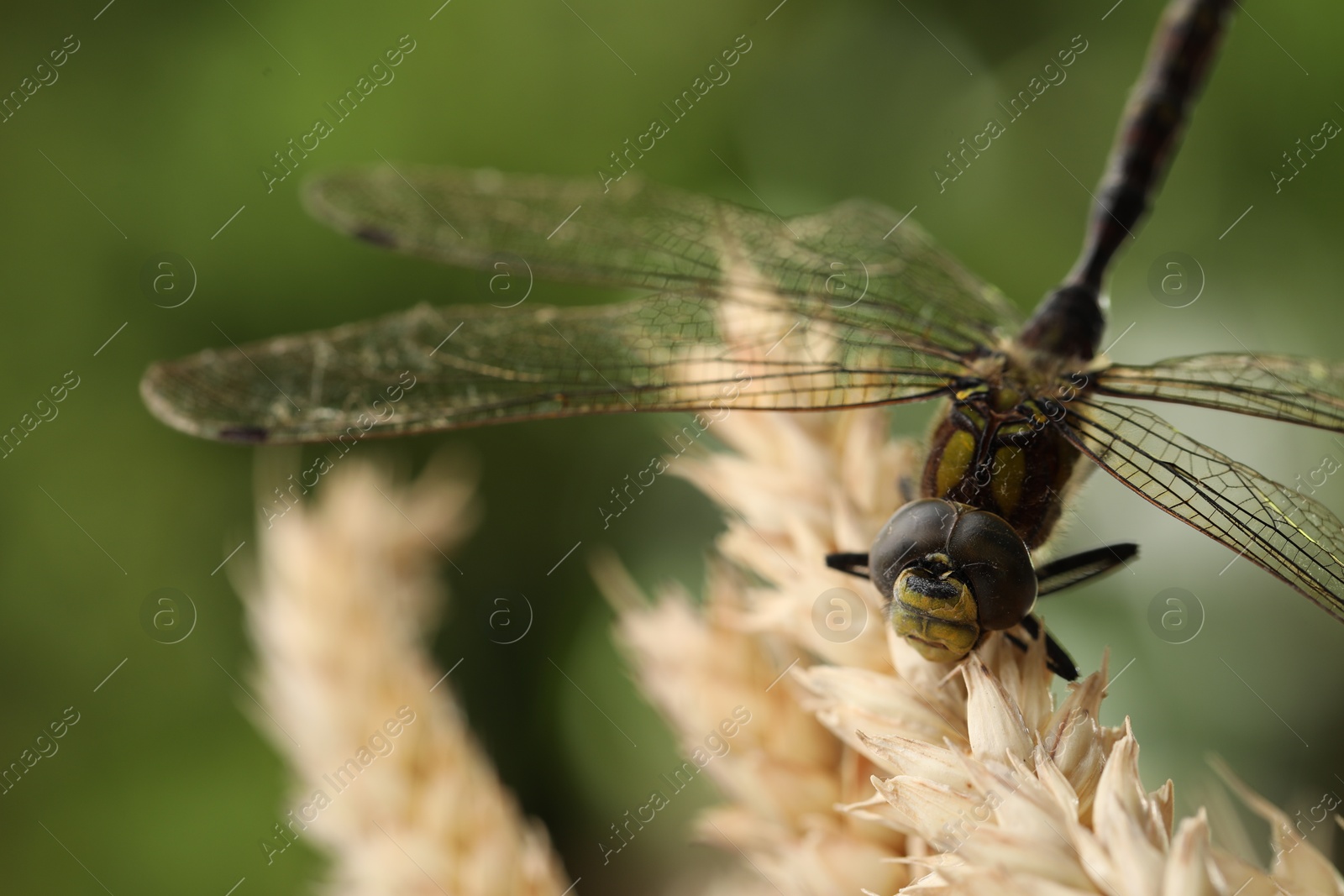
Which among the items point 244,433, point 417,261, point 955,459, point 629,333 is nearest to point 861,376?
point 955,459

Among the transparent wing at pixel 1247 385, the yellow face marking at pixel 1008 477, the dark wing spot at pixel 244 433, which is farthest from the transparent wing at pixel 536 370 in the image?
the transparent wing at pixel 1247 385

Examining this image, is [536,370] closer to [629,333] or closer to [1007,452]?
[629,333]

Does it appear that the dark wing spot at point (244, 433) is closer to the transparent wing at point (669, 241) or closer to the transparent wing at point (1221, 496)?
the transparent wing at point (669, 241)

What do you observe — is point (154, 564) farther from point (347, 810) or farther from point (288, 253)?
point (347, 810)

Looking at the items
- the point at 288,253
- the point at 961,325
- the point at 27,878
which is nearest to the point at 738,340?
the point at 961,325

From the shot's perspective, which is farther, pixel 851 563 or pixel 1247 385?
pixel 1247 385

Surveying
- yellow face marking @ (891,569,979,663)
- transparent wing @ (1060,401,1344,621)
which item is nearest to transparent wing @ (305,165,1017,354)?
transparent wing @ (1060,401,1344,621)
